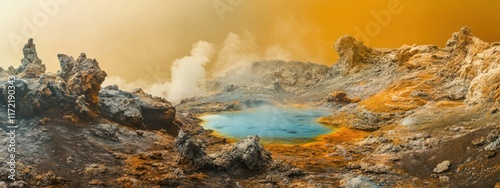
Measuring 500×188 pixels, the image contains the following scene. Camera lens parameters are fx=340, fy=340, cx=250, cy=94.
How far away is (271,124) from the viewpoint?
61.2 m

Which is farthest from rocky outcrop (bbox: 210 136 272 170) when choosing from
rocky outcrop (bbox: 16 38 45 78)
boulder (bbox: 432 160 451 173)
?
rocky outcrop (bbox: 16 38 45 78)

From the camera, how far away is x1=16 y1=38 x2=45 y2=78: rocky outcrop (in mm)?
41875

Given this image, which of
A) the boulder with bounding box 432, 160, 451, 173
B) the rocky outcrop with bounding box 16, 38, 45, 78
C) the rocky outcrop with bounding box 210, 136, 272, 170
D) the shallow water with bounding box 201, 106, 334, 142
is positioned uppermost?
the rocky outcrop with bounding box 16, 38, 45, 78

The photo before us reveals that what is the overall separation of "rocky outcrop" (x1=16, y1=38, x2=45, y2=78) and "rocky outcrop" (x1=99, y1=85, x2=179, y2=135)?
792cm

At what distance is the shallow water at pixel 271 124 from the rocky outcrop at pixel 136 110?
30.1 feet

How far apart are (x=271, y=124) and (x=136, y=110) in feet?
85.2

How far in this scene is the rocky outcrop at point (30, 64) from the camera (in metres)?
41.9

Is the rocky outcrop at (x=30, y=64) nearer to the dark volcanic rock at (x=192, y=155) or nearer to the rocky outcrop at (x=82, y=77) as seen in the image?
the rocky outcrop at (x=82, y=77)

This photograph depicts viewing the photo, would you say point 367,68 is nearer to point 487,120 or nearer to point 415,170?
point 487,120

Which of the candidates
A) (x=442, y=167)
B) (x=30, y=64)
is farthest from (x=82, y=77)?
(x=442, y=167)

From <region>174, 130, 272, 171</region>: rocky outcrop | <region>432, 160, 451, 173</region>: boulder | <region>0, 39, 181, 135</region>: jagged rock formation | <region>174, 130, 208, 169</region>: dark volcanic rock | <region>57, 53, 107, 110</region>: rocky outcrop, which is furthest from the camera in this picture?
<region>57, 53, 107, 110</region>: rocky outcrop

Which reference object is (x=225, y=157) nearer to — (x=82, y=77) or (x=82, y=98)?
(x=82, y=98)

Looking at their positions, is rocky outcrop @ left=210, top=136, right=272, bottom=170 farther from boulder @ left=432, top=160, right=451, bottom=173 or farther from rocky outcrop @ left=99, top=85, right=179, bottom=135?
rocky outcrop @ left=99, top=85, right=179, bottom=135

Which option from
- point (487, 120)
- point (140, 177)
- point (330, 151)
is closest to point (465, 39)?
point (487, 120)
